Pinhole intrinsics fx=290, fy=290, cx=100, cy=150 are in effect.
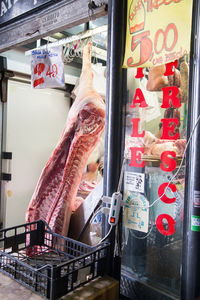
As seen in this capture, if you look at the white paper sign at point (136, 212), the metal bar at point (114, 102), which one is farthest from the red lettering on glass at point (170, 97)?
the white paper sign at point (136, 212)

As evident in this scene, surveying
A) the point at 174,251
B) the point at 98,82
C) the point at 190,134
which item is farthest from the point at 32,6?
the point at 174,251

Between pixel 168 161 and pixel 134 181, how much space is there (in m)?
0.26

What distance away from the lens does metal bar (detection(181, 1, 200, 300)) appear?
1379 mm

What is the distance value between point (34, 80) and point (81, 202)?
122 cm

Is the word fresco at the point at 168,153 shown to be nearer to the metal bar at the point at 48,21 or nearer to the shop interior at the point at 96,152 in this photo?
the shop interior at the point at 96,152

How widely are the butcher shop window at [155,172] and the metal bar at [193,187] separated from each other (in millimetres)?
95

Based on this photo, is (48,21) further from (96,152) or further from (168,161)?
(96,152)

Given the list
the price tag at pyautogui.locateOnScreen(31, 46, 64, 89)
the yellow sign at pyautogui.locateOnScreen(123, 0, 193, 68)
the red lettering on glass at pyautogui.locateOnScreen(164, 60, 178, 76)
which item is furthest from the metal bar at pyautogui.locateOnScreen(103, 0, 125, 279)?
the price tag at pyautogui.locateOnScreen(31, 46, 64, 89)

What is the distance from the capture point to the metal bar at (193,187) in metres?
1.38

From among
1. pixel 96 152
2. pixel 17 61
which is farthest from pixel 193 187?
pixel 17 61

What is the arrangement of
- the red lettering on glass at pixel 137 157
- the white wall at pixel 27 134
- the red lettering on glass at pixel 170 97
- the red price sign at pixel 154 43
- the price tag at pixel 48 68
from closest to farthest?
1. the red price sign at pixel 154 43
2. the red lettering on glass at pixel 170 97
3. the red lettering on glass at pixel 137 157
4. the price tag at pixel 48 68
5. the white wall at pixel 27 134

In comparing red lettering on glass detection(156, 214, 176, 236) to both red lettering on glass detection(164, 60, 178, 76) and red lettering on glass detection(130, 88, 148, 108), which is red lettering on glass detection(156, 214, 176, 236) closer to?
red lettering on glass detection(130, 88, 148, 108)

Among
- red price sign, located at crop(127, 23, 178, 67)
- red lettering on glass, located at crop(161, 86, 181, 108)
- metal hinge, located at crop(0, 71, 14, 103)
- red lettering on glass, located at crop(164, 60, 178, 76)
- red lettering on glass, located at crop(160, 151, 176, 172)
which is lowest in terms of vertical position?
red lettering on glass, located at crop(160, 151, 176, 172)

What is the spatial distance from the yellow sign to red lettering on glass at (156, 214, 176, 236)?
2.76 feet
